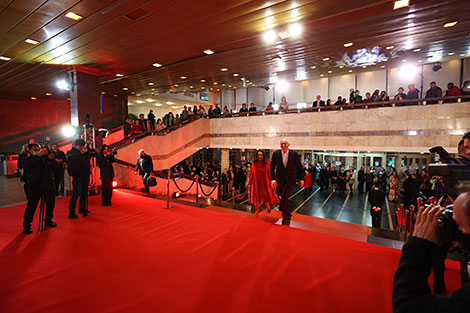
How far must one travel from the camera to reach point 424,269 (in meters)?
1.05

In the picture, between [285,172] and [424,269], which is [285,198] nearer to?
[285,172]

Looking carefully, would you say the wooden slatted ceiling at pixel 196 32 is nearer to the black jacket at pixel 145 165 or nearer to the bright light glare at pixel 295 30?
the bright light glare at pixel 295 30

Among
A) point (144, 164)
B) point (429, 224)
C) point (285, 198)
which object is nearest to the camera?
point (429, 224)

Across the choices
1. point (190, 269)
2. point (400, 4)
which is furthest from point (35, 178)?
point (400, 4)

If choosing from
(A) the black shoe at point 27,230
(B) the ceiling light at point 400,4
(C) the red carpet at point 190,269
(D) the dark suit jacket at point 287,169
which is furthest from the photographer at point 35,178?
(B) the ceiling light at point 400,4

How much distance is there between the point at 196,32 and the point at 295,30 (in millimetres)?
2505

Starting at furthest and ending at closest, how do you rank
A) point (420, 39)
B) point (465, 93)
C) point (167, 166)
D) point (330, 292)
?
point (167, 166) < point (465, 93) < point (420, 39) < point (330, 292)

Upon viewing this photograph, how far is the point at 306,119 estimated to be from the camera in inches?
460

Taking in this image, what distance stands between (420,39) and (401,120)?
11.8 feet

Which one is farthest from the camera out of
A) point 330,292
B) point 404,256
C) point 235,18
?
point 235,18

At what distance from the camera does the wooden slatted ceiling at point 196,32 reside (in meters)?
4.66

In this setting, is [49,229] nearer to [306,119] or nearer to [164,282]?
[164,282]

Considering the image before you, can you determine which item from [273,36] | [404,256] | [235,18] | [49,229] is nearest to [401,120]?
[273,36]

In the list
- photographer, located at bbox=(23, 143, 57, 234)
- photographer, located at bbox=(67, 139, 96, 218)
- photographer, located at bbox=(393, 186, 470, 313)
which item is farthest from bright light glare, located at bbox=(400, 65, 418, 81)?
photographer, located at bbox=(23, 143, 57, 234)
